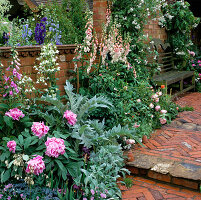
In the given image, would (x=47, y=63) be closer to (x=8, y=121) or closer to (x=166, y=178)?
(x=8, y=121)

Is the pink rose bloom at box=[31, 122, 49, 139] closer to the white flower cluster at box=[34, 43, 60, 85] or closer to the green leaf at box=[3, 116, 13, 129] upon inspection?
the green leaf at box=[3, 116, 13, 129]

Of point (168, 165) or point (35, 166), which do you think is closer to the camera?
point (35, 166)

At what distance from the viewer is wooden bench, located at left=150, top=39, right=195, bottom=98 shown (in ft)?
21.9

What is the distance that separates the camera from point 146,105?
4586 millimetres

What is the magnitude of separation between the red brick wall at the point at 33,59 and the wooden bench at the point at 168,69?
8.46 ft

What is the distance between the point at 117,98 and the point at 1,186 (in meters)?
2.12

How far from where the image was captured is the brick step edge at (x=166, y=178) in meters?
3.02

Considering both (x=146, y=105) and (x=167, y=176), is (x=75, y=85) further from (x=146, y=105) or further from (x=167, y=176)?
(x=167, y=176)

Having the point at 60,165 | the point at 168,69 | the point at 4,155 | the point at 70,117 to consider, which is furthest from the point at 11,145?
the point at 168,69

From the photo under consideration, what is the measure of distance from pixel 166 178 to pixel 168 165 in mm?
172

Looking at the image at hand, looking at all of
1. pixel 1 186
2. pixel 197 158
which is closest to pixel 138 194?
pixel 197 158

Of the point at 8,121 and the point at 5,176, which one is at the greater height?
the point at 8,121

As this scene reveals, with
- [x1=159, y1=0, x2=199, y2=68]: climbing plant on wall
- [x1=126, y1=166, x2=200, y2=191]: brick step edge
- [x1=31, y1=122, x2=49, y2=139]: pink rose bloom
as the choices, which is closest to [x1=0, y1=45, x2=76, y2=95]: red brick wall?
[x1=31, y1=122, x2=49, y2=139]: pink rose bloom

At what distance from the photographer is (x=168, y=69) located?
7.93m
